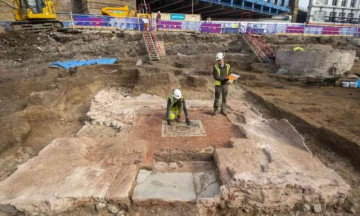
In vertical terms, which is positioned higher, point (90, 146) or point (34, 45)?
point (34, 45)

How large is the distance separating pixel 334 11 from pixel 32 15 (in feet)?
169

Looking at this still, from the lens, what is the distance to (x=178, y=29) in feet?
65.9

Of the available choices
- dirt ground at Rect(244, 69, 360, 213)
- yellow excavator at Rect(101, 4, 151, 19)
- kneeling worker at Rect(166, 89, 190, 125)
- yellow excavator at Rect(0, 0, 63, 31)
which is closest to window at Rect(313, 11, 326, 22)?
yellow excavator at Rect(101, 4, 151, 19)

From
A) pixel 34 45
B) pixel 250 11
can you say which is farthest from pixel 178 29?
pixel 250 11

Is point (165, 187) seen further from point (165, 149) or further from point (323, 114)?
point (323, 114)

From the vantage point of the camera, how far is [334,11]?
4291cm

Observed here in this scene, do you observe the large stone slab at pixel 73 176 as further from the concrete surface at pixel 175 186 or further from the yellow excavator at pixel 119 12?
the yellow excavator at pixel 119 12

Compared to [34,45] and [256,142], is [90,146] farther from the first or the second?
[34,45]

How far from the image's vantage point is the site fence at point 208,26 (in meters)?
17.1

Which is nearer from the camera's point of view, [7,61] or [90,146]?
[90,146]

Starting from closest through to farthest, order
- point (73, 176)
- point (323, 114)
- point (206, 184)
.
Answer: point (73, 176), point (206, 184), point (323, 114)

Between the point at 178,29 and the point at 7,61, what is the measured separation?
13.4 m

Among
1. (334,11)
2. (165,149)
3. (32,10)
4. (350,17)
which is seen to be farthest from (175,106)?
(350,17)

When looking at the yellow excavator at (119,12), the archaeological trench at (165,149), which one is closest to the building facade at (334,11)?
the yellow excavator at (119,12)
